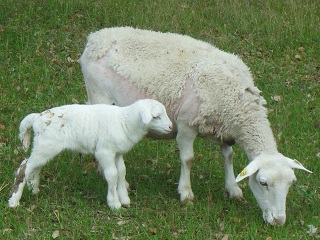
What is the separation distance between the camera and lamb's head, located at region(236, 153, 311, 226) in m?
6.70

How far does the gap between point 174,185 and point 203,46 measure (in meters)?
1.60

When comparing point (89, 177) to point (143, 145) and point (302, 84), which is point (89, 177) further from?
point (302, 84)

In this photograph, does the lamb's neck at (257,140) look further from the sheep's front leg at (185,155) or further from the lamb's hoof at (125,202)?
the lamb's hoof at (125,202)

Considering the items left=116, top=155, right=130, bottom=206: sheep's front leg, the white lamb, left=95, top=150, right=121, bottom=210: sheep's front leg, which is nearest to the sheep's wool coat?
the white lamb

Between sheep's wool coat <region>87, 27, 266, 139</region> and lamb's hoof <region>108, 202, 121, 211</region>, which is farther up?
sheep's wool coat <region>87, 27, 266, 139</region>

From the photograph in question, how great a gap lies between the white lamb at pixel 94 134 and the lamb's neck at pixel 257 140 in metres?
0.87

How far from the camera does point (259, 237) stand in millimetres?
6570

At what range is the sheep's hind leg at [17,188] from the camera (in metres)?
7.01

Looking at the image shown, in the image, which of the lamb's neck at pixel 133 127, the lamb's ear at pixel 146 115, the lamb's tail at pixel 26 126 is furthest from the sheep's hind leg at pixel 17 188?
the lamb's ear at pixel 146 115

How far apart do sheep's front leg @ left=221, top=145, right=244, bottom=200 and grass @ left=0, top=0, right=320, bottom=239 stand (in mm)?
144

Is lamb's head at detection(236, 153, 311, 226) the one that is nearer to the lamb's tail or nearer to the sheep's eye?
the sheep's eye

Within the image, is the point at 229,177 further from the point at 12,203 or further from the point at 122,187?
the point at 12,203

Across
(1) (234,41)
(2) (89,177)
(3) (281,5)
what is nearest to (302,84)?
(1) (234,41)

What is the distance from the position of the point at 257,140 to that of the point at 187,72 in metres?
1.11
